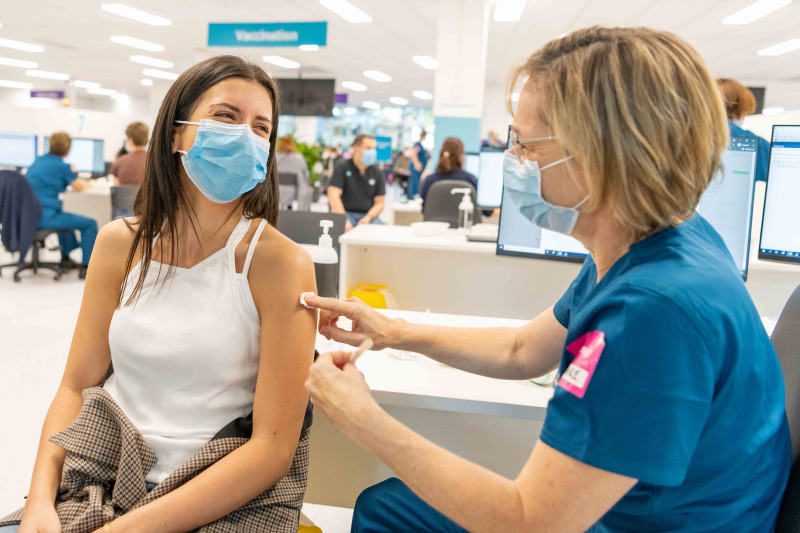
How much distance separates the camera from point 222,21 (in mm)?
9148

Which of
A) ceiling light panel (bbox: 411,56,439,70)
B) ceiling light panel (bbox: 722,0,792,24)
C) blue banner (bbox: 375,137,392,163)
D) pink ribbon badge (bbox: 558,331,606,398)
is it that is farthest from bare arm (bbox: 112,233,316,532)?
blue banner (bbox: 375,137,392,163)

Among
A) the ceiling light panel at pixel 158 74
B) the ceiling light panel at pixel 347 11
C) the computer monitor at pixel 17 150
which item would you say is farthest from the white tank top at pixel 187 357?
the ceiling light panel at pixel 158 74

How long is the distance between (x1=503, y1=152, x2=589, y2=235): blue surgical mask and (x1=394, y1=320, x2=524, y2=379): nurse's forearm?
13.9 inches

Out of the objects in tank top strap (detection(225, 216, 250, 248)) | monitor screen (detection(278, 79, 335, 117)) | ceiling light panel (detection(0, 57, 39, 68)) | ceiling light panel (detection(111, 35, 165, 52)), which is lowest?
tank top strap (detection(225, 216, 250, 248))

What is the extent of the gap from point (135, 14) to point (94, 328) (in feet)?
29.4

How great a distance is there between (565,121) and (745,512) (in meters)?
0.59

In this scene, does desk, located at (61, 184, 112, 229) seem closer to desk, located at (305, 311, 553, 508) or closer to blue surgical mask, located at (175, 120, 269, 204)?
desk, located at (305, 311, 553, 508)

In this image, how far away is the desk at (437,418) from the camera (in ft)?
4.35

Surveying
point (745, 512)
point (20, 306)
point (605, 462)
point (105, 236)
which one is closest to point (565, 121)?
point (605, 462)

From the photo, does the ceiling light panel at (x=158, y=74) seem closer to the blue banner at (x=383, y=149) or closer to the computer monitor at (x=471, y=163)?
the blue banner at (x=383, y=149)

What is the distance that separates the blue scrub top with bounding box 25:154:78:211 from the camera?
579 centimetres

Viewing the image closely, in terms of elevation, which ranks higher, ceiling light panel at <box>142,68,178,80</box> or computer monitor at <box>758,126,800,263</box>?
ceiling light panel at <box>142,68,178,80</box>

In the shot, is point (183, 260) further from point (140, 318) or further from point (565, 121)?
point (565, 121)

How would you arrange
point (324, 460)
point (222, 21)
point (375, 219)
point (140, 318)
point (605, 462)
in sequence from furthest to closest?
point (222, 21), point (375, 219), point (324, 460), point (140, 318), point (605, 462)
